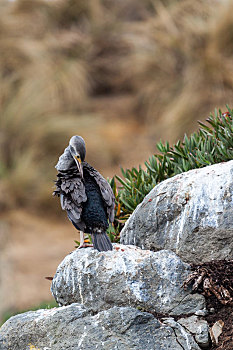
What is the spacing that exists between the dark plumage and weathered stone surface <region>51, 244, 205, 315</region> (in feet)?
0.67

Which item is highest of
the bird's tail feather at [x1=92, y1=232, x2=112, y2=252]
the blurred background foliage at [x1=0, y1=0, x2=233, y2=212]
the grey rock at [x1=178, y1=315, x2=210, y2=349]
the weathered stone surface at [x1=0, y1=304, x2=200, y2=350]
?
the blurred background foliage at [x1=0, y1=0, x2=233, y2=212]

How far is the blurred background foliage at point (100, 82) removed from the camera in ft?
40.0

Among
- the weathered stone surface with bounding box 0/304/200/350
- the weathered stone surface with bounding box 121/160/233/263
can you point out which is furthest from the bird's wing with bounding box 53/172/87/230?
the weathered stone surface with bounding box 0/304/200/350

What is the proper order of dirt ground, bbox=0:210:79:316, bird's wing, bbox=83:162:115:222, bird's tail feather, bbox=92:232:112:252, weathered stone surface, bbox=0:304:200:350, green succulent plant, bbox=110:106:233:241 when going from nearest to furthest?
weathered stone surface, bbox=0:304:200:350
bird's tail feather, bbox=92:232:112:252
bird's wing, bbox=83:162:115:222
green succulent plant, bbox=110:106:233:241
dirt ground, bbox=0:210:79:316

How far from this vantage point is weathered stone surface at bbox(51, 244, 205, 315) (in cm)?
419

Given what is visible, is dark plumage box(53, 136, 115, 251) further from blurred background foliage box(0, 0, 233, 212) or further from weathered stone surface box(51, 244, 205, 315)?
blurred background foliage box(0, 0, 233, 212)

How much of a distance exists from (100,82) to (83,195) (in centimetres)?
1006

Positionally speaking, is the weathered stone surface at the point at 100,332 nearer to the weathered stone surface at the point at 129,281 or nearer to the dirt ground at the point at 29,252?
the weathered stone surface at the point at 129,281

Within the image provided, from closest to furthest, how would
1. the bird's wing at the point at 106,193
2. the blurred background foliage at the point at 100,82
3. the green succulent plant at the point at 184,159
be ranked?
1. the bird's wing at the point at 106,193
2. the green succulent plant at the point at 184,159
3. the blurred background foliage at the point at 100,82

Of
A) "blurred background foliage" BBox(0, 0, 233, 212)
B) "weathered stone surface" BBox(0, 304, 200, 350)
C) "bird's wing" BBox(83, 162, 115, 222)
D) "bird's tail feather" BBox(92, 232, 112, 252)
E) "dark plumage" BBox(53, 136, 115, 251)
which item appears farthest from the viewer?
"blurred background foliage" BBox(0, 0, 233, 212)

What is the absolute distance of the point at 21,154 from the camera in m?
12.7

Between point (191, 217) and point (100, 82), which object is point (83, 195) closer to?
point (191, 217)

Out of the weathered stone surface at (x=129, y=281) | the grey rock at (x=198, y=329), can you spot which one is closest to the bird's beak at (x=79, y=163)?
the weathered stone surface at (x=129, y=281)

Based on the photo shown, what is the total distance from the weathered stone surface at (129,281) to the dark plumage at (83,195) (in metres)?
0.21
